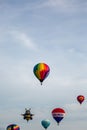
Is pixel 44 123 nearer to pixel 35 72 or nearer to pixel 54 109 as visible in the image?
pixel 54 109

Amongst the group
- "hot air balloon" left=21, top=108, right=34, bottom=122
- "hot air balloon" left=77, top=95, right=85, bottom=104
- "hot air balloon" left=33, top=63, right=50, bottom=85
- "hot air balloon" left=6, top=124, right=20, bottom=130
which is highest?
"hot air balloon" left=77, top=95, right=85, bottom=104

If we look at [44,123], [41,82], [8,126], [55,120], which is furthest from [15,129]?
[41,82]

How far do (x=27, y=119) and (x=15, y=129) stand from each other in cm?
2744

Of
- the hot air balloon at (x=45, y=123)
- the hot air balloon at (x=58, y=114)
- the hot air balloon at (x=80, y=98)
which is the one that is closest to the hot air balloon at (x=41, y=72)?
the hot air balloon at (x=58, y=114)

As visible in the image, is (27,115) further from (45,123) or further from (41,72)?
(45,123)

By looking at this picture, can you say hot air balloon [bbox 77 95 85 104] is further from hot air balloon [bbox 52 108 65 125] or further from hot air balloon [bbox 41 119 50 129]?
hot air balloon [bbox 52 108 65 125]

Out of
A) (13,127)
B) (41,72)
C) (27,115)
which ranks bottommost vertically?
(27,115)

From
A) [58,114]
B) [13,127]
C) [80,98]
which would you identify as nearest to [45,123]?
[13,127]

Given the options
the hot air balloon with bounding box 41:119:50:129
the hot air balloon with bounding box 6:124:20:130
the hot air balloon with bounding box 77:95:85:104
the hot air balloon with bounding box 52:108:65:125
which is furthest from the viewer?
the hot air balloon with bounding box 77:95:85:104

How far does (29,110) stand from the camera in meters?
92.8

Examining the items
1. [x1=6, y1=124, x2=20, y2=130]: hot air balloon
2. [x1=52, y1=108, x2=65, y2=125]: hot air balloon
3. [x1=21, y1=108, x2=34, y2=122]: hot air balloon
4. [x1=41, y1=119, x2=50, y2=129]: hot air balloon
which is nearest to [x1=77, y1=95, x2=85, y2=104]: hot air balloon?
[x1=41, y1=119, x2=50, y2=129]: hot air balloon

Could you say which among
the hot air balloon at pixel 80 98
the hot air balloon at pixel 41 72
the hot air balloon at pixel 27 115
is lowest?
the hot air balloon at pixel 27 115

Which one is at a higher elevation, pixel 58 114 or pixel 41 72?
pixel 41 72

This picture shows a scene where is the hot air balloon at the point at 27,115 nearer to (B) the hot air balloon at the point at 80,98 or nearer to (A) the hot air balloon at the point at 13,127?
(A) the hot air balloon at the point at 13,127
